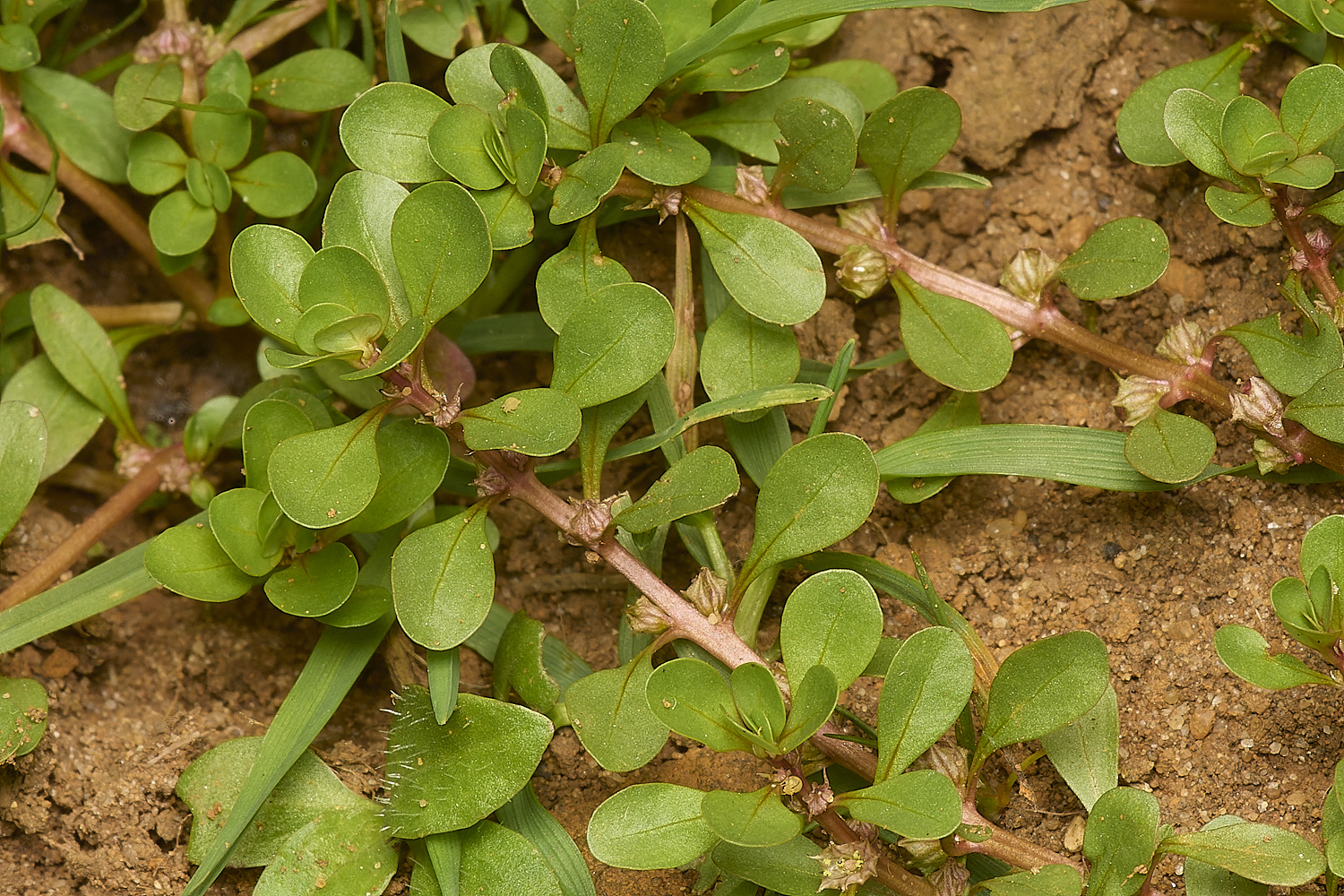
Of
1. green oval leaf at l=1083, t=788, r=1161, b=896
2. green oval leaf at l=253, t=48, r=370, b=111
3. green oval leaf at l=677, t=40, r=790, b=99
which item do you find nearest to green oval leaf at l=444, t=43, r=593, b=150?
green oval leaf at l=677, t=40, r=790, b=99

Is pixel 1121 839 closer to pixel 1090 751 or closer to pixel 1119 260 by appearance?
pixel 1090 751

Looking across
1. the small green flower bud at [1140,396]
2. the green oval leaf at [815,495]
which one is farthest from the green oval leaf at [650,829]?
the small green flower bud at [1140,396]

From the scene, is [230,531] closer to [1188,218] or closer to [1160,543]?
[1160,543]

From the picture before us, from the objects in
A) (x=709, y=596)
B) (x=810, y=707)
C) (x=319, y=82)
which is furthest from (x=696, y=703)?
(x=319, y=82)

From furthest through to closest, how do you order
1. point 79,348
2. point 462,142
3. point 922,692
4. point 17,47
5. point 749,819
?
point 79,348, point 17,47, point 462,142, point 922,692, point 749,819

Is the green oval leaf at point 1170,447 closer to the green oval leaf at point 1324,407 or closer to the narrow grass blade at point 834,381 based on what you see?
the green oval leaf at point 1324,407
